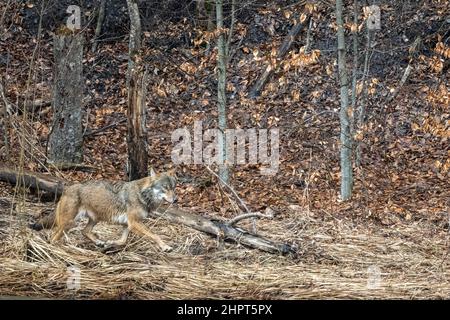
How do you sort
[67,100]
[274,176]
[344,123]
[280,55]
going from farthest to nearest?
1. [280,55]
2. [274,176]
3. [67,100]
4. [344,123]

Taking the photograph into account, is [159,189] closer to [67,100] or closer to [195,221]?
[195,221]

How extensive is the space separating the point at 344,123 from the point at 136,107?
3699 millimetres

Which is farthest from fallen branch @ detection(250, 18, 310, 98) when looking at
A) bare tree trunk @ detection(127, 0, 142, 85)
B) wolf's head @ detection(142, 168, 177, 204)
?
wolf's head @ detection(142, 168, 177, 204)

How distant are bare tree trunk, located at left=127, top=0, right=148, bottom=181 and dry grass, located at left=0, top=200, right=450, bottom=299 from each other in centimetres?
208

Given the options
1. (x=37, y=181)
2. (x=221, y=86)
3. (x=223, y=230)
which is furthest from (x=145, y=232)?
(x=221, y=86)

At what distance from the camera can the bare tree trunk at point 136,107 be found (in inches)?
520

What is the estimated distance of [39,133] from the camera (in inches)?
733

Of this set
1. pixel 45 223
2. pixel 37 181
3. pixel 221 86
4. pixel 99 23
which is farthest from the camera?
pixel 99 23

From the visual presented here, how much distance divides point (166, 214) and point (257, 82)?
33.3 ft

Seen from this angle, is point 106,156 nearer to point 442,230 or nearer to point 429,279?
point 442,230

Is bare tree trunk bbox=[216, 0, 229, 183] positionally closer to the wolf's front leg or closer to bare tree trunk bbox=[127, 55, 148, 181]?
bare tree trunk bbox=[127, 55, 148, 181]

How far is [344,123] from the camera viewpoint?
1421cm

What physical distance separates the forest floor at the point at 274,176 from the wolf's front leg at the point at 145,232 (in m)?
0.11

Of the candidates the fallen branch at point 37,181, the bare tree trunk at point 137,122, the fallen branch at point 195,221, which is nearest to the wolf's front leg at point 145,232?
the fallen branch at point 195,221
